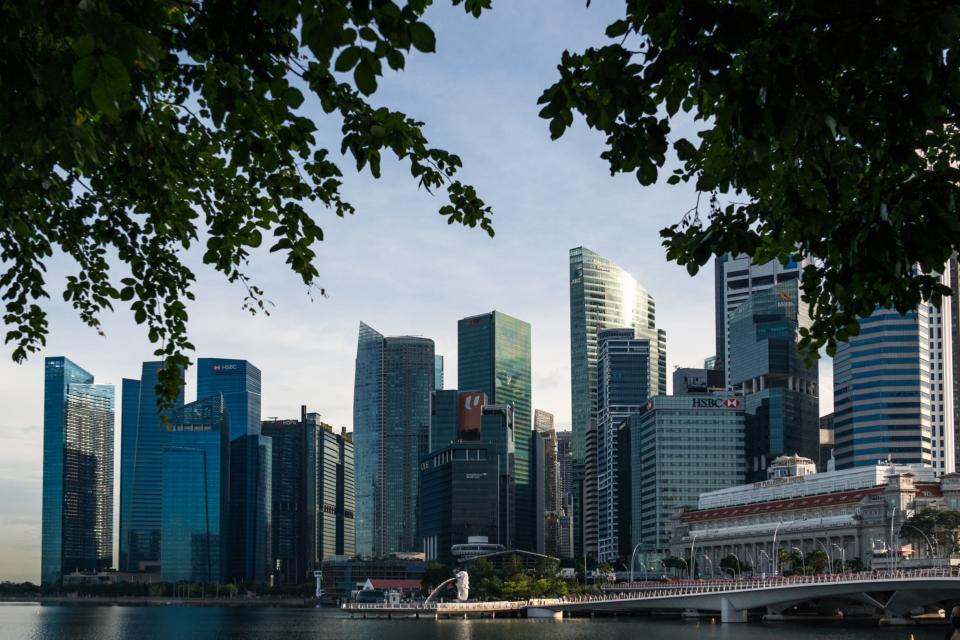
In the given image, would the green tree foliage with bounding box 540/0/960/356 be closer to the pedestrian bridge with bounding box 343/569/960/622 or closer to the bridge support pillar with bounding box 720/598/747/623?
the pedestrian bridge with bounding box 343/569/960/622

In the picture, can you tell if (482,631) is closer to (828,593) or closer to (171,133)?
(828,593)

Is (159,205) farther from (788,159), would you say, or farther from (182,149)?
(788,159)

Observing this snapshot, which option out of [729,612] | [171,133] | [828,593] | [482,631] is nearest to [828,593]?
[828,593]

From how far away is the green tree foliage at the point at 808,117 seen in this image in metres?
10.8

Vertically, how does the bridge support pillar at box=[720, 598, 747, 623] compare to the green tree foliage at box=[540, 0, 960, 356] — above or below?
below

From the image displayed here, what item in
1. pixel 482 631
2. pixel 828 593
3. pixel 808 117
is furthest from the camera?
pixel 828 593

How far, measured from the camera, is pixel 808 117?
10953 mm

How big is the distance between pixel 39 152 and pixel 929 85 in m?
8.29

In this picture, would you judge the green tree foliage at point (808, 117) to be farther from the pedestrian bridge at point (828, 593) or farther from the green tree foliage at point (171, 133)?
the pedestrian bridge at point (828, 593)

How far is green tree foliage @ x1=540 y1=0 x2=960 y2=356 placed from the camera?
35.3ft

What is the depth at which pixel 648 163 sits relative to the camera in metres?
12.2

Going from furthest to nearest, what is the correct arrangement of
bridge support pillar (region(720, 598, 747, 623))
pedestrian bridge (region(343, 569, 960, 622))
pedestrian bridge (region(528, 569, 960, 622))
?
1. bridge support pillar (region(720, 598, 747, 623))
2. pedestrian bridge (region(343, 569, 960, 622))
3. pedestrian bridge (region(528, 569, 960, 622))

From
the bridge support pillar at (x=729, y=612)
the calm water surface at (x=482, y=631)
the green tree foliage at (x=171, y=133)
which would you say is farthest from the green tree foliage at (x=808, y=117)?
the bridge support pillar at (x=729, y=612)

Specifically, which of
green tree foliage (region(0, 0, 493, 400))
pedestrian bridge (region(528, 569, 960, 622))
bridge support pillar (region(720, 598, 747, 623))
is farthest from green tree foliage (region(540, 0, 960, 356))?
bridge support pillar (region(720, 598, 747, 623))
